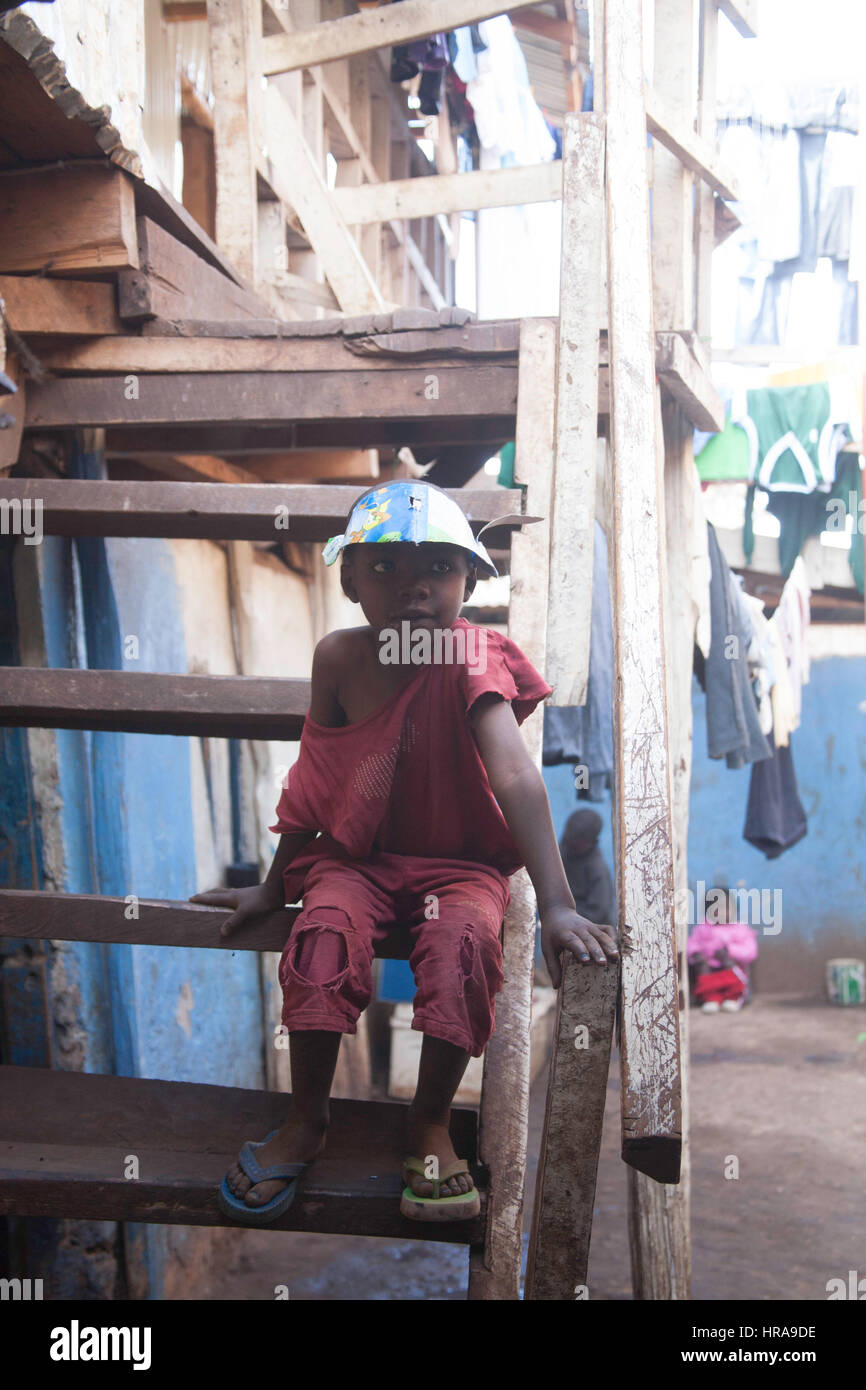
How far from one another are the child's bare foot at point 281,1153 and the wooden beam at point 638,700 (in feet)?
1.88

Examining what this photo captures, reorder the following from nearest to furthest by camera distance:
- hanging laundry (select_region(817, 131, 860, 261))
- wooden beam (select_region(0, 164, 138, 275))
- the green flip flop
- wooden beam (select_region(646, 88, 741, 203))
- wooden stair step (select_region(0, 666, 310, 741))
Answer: the green flip flop → wooden stair step (select_region(0, 666, 310, 741)) → wooden beam (select_region(0, 164, 138, 275)) → wooden beam (select_region(646, 88, 741, 203)) → hanging laundry (select_region(817, 131, 860, 261))

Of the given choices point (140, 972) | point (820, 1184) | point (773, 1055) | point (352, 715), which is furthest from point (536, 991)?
point (352, 715)

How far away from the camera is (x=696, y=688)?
35.5 ft

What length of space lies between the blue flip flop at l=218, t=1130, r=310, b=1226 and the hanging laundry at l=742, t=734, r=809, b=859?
21.3 ft

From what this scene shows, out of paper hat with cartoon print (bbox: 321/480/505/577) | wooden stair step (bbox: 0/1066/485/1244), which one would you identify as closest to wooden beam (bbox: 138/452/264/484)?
paper hat with cartoon print (bbox: 321/480/505/577)

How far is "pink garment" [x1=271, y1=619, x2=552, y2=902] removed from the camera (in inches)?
80.3

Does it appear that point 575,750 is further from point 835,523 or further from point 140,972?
point 835,523

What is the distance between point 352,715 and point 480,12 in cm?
275

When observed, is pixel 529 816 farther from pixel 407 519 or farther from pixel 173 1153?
pixel 173 1153

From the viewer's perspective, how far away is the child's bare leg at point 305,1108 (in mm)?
1793

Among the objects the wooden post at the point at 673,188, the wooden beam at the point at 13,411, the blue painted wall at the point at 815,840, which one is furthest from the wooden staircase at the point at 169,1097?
the blue painted wall at the point at 815,840

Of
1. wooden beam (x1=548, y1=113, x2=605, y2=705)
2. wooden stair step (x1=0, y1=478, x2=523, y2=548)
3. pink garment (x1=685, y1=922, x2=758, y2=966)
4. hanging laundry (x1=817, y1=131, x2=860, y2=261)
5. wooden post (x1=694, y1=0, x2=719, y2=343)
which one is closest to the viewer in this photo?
wooden beam (x1=548, y1=113, x2=605, y2=705)

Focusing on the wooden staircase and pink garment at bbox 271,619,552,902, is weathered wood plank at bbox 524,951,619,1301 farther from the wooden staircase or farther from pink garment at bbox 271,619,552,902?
pink garment at bbox 271,619,552,902

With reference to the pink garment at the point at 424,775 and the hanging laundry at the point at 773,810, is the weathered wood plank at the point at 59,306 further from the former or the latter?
the hanging laundry at the point at 773,810
